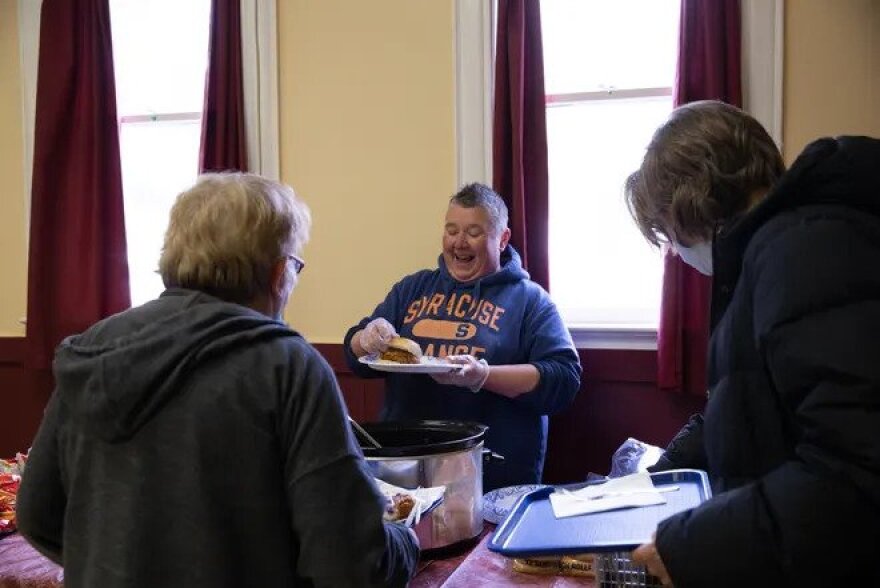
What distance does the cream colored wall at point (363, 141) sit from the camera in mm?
3078

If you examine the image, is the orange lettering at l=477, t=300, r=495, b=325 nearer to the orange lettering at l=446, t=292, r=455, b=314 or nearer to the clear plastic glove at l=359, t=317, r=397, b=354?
the orange lettering at l=446, t=292, r=455, b=314

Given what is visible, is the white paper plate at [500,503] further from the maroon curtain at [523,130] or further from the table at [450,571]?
the maroon curtain at [523,130]

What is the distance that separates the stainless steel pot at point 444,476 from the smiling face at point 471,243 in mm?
1007

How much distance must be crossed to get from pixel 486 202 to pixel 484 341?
18.4 inches

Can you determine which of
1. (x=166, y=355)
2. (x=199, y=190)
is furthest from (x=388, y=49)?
(x=166, y=355)

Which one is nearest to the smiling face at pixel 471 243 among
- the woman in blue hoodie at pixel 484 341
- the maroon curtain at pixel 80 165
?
the woman in blue hoodie at pixel 484 341

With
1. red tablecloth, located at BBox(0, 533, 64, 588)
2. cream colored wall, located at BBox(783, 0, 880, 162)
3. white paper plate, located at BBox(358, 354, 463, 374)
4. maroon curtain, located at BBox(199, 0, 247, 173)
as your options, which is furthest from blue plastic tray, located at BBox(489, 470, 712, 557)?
maroon curtain, located at BBox(199, 0, 247, 173)

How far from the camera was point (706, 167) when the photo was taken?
1219 mm

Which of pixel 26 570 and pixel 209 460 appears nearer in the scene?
pixel 209 460

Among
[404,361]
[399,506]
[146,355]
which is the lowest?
[399,506]

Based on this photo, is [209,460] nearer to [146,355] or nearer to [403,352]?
[146,355]

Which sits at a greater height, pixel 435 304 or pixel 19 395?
pixel 435 304

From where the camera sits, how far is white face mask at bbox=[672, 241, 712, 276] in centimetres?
131

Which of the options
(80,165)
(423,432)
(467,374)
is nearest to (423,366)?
(467,374)
